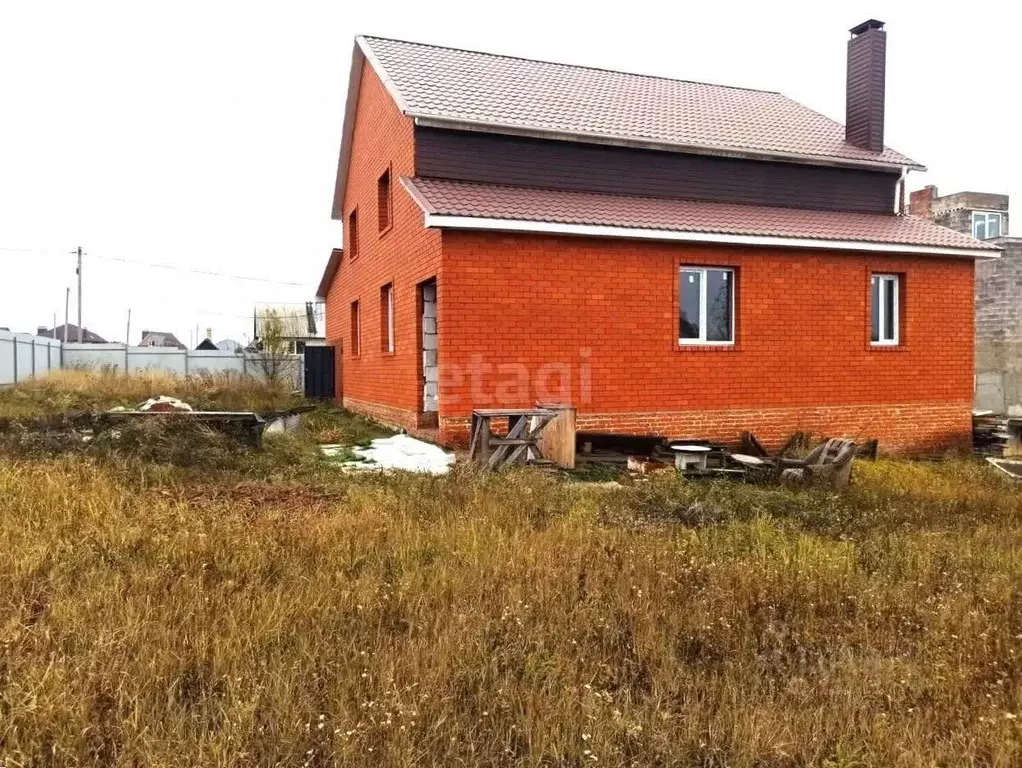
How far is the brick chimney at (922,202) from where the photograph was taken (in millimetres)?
19828

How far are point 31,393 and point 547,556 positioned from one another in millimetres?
18111

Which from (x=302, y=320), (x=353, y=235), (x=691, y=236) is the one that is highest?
(x=353, y=235)

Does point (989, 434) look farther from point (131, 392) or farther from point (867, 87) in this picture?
point (131, 392)

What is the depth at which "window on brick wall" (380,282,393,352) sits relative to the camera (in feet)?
44.0

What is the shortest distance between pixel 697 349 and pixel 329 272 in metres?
11.1

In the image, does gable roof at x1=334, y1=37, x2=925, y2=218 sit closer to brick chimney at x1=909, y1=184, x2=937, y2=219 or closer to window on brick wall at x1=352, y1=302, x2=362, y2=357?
window on brick wall at x1=352, y1=302, x2=362, y2=357

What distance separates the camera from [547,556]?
4.45 m

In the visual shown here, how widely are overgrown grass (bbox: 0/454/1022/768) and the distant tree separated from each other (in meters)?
16.6

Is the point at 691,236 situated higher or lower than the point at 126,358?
higher

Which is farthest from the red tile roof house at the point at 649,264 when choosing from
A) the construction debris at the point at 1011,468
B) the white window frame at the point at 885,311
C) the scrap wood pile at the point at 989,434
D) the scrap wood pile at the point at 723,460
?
the construction debris at the point at 1011,468

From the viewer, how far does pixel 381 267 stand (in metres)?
13.4

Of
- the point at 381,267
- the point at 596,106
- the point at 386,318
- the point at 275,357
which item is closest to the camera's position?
the point at 596,106

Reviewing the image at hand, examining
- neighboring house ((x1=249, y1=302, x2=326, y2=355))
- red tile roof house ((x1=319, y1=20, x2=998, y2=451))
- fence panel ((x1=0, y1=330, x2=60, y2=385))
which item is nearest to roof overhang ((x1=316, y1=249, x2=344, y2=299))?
red tile roof house ((x1=319, y1=20, x2=998, y2=451))

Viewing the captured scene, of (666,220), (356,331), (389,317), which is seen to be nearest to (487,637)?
(666,220)
